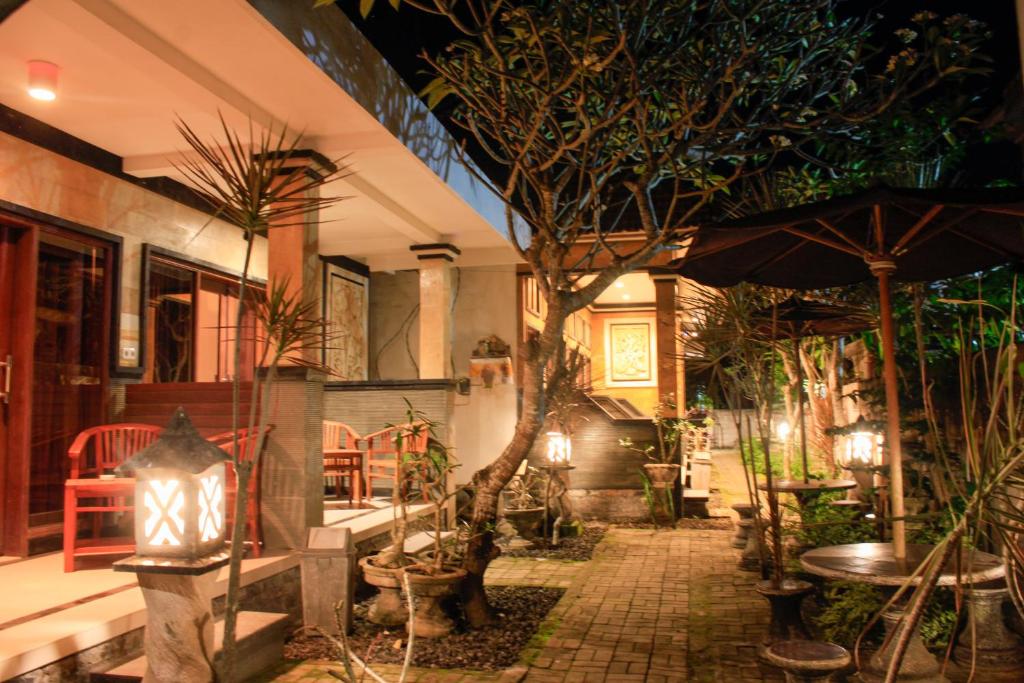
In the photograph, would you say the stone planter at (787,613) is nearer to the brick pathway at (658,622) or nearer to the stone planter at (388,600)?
the brick pathway at (658,622)

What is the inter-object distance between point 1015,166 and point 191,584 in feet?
30.4

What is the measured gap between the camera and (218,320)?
9094 mm

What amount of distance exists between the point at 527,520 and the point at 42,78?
6311mm

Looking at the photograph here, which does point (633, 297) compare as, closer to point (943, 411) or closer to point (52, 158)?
point (943, 411)

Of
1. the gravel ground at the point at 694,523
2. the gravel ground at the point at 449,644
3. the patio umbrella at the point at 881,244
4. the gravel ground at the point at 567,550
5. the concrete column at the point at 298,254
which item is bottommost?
the gravel ground at the point at 694,523

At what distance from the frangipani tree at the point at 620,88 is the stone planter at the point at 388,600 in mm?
478

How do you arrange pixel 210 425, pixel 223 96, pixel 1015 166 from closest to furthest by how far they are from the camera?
pixel 223 96
pixel 210 425
pixel 1015 166

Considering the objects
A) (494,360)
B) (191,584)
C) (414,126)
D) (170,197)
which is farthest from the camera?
(494,360)

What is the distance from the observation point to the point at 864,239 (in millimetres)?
4992

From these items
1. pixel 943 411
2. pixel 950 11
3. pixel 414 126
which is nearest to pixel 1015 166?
pixel 950 11

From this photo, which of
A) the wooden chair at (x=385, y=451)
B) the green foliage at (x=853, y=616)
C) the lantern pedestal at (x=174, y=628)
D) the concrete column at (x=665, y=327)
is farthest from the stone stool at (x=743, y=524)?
the lantern pedestal at (x=174, y=628)

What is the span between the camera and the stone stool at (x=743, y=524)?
8.37 meters

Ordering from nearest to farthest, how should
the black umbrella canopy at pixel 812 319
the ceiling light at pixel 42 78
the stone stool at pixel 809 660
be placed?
the stone stool at pixel 809 660, the ceiling light at pixel 42 78, the black umbrella canopy at pixel 812 319

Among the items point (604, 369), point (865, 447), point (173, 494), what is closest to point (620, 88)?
point (173, 494)
